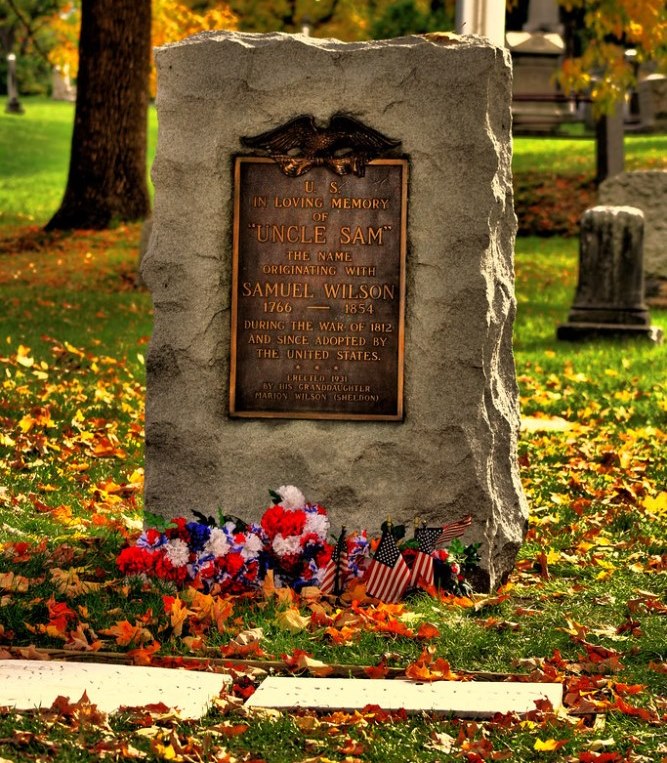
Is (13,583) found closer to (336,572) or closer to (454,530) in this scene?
(336,572)

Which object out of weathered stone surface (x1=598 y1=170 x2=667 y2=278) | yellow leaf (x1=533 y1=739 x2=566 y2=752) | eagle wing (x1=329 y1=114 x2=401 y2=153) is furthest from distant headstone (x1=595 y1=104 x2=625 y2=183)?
yellow leaf (x1=533 y1=739 x2=566 y2=752)

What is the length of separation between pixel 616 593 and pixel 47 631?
254cm

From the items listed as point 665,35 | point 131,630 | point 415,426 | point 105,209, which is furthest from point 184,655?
point 665,35

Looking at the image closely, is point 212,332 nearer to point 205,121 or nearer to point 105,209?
point 205,121

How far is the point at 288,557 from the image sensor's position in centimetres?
625

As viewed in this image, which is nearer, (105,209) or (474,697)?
(474,697)

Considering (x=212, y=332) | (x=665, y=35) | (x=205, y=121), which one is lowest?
(x=212, y=332)

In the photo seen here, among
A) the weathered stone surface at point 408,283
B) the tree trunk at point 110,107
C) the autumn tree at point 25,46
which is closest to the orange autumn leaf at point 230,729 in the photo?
the weathered stone surface at point 408,283

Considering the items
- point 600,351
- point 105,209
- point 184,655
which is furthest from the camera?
point 105,209

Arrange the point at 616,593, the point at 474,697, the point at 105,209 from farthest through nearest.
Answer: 1. the point at 105,209
2. the point at 616,593
3. the point at 474,697

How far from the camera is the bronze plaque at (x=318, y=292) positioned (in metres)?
6.44

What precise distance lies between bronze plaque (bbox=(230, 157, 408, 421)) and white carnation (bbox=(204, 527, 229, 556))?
592 mm

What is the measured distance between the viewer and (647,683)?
5.23m

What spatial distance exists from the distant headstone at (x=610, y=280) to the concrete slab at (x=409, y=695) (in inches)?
374
